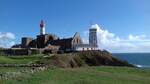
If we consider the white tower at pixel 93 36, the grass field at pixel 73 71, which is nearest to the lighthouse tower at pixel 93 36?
the white tower at pixel 93 36

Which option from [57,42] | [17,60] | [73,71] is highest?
[57,42]

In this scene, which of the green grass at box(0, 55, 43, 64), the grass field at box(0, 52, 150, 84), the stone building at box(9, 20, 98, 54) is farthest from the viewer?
the stone building at box(9, 20, 98, 54)

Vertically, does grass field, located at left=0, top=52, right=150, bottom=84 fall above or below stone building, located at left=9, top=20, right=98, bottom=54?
below

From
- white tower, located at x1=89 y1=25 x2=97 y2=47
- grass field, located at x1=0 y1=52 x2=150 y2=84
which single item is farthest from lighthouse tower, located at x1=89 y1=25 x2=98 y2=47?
grass field, located at x1=0 y1=52 x2=150 y2=84

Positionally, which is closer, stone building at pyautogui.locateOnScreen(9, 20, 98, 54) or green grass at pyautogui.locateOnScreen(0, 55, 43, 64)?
green grass at pyautogui.locateOnScreen(0, 55, 43, 64)

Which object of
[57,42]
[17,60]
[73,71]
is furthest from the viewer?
[57,42]

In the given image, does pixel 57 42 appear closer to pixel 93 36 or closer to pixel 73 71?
pixel 93 36

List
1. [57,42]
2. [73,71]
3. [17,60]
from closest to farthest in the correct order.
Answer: [73,71] < [17,60] < [57,42]

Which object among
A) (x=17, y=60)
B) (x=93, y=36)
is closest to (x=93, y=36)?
(x=93, y=36)

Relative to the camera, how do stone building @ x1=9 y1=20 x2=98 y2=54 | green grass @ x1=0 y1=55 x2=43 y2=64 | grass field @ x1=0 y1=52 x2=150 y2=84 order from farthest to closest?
stone building @ x1=9 y1=20 x2=98 y2=54 → green grass @ x1=0 y1=55 x2=43 y2=64 → grass field @ x1=0 y1=52 x2=150 y2=84

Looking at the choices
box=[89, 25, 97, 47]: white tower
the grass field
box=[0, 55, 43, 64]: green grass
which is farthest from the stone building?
box=[0, 55, 43, 64]: green grass

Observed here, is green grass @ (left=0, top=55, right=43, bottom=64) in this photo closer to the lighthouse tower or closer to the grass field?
the grass field

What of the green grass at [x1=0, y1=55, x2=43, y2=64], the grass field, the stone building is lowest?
the grass field

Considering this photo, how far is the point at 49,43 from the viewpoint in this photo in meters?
117
